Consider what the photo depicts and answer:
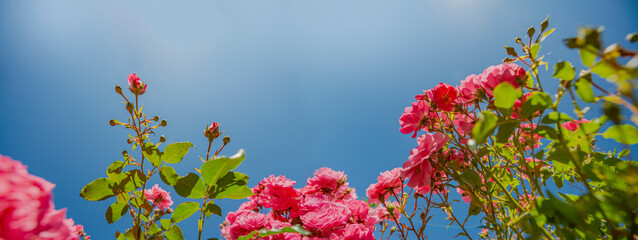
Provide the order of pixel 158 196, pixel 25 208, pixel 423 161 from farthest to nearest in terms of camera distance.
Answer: pixel 158 196 < pixel 423 161 < pixel 25 208

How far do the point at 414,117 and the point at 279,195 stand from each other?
53 cm

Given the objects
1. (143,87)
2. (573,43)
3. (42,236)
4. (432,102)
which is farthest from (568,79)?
(143,87)

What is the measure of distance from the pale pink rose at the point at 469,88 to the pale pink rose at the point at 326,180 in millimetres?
503

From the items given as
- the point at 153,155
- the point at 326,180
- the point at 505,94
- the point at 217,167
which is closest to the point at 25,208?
the point at 217,167

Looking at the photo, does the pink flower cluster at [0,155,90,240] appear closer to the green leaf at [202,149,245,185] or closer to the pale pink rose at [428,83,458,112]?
the green leaf at [202,149,245,185]

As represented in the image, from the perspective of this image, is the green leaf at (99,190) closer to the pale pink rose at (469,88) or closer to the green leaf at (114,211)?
the green leaf at (114,211)

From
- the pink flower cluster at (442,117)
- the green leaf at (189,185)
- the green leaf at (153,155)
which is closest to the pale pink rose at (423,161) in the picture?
the pink flower cluster at (442,117)

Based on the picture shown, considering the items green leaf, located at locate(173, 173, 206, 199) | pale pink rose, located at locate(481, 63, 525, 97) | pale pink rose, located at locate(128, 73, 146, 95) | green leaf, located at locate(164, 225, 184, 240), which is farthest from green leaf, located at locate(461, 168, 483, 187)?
pale pink rose, located at locate(128, 73, 146, 95)

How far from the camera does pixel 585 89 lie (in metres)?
0.33

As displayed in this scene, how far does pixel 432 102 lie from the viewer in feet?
2.85

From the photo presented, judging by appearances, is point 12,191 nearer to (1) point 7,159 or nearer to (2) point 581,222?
(1) point 7,159

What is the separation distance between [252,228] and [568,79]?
31.6 inches

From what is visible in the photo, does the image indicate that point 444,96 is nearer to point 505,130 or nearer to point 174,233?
point 505,130

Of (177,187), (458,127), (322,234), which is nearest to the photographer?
(177,187)
